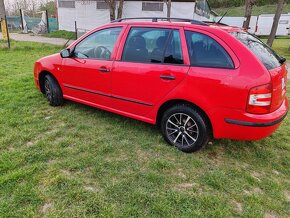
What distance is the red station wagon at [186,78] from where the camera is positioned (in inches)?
117

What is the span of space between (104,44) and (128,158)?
6.21 feet

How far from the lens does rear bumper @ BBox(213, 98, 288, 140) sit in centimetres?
298

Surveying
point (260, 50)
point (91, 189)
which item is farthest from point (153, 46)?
point (91, 189)

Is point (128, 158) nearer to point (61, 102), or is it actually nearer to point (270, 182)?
point (270, 182)

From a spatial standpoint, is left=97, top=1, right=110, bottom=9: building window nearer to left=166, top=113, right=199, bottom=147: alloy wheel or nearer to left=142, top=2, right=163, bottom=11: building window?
left=142, top=2, right=163, bottom=11: building window

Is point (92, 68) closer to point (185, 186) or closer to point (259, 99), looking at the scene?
point (185, 186)

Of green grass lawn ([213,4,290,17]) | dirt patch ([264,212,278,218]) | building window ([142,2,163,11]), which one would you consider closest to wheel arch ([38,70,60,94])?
dirt patch ([264,212,278,218])

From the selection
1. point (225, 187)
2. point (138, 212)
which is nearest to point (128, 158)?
point (138, 212)

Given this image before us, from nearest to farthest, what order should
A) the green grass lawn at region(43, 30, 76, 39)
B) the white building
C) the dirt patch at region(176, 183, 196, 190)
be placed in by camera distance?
the dirt patch at region(176, 183, 196, 190) → the white building → the green grass lawn at region(43, 30, 76, 39)

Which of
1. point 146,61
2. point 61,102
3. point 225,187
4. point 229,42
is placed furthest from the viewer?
point 61,102

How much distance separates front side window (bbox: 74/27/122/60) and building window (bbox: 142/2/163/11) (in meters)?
17.3

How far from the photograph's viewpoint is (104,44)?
13.6 ft

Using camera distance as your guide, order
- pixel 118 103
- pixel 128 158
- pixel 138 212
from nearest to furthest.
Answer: pixel 138 212, pixel 128 158, pixel 118 103

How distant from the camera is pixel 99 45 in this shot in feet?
13.8
